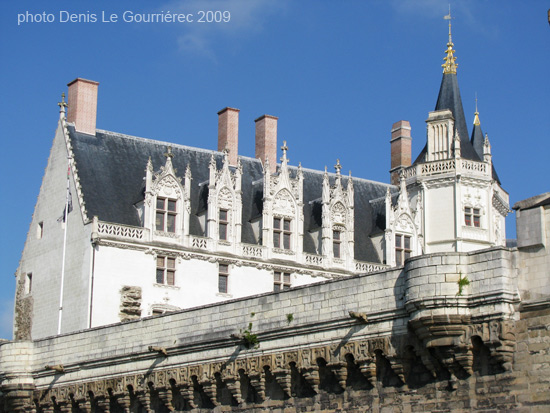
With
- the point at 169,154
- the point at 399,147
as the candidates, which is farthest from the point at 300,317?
the point at 399,147

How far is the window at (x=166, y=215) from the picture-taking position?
134 ft

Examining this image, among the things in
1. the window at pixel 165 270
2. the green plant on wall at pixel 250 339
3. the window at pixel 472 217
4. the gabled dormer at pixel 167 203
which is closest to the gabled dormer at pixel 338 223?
the window at pixel 472 217

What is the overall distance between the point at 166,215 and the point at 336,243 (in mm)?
7569

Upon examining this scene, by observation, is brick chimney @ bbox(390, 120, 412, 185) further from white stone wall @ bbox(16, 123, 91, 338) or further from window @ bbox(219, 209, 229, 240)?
white stone wall @ bbox(16, 123, 91, 338)

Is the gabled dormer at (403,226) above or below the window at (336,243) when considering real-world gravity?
above

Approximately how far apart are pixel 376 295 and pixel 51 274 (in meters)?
21.8

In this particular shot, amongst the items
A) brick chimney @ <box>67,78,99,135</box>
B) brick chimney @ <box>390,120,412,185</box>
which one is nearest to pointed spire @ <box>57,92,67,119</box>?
brick chimney @ <box>67,78,99,135</box>

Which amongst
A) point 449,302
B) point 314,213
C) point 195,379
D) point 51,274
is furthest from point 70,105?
point 449,302

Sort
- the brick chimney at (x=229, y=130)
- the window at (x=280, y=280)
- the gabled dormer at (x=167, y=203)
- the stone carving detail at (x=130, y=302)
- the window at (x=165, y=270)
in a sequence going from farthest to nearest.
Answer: the brick chimney at (x=229, y=130)
the window at (x=280, y=280)
the gabled dormer at (x=167, y=203)
the window at (x=165, y=270)
the stone carving detail at (x=130, y=302)

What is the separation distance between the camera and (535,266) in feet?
64.6

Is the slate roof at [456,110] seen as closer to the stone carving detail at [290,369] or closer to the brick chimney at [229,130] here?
the brick chimney at [229,130]

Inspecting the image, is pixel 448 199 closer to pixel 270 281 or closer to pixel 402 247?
pixel 402 247

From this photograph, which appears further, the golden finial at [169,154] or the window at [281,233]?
the window at [281,233]

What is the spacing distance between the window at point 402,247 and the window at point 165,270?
33.3ft
